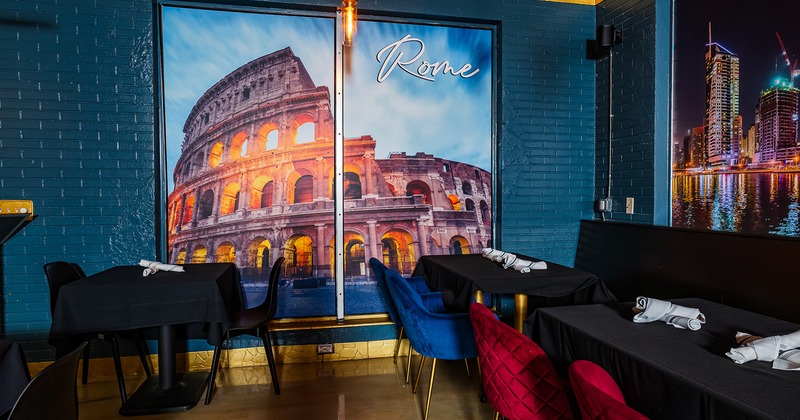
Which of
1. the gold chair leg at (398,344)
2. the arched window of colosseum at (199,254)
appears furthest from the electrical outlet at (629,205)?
the arched window of colosseum at (199,254)

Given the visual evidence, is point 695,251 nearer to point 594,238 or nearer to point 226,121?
point 594,238

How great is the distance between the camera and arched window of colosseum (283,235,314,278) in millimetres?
4281

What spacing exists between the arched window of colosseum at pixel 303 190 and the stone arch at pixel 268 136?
38cm

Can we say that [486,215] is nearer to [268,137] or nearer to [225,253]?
[268,137]

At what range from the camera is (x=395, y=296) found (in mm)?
3080

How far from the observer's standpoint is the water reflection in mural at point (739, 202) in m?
2.88

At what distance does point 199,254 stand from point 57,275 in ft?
3.42

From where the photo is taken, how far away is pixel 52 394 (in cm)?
165

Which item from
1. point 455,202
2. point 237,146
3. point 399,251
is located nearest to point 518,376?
point 399,251

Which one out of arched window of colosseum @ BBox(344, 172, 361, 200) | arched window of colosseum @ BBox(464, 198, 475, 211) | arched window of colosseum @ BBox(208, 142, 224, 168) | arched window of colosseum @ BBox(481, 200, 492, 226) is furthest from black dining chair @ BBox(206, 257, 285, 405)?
arched window of colosseum @ BBox(481, 200, 492, 226)

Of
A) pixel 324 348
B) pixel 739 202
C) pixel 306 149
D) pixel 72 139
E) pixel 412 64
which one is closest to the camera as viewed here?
pixel 739 202

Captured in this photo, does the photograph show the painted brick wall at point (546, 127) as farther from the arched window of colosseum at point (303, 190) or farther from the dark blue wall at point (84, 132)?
the arched window of colosseum at point (303, 190)

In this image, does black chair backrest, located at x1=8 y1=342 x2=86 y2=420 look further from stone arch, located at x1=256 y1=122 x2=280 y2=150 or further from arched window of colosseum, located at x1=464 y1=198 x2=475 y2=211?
arched window of colosseum, located at x1=464 y1=198 x2=475 y2=211

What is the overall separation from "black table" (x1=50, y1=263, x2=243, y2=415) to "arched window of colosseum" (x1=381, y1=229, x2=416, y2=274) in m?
1.52
